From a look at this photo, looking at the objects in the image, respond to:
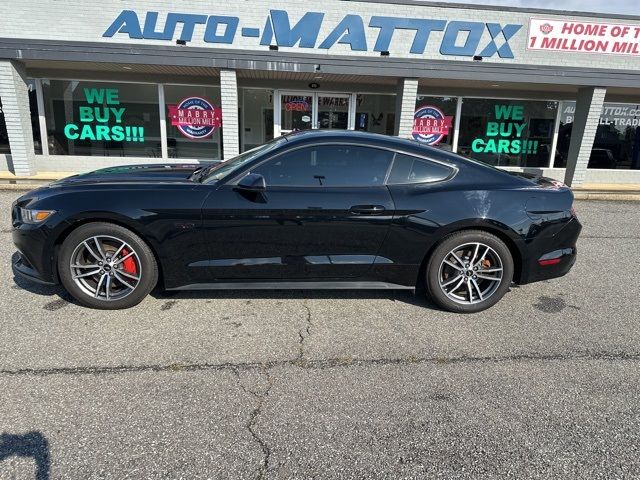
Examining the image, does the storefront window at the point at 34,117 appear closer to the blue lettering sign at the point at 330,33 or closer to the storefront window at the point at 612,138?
the blue lettering sign at the point at 330,33

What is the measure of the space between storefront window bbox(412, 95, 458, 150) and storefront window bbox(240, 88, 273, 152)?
416cm

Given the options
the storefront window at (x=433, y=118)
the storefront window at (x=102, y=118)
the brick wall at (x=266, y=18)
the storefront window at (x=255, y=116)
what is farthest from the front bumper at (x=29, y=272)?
the storefront window at (x=433, y=118)

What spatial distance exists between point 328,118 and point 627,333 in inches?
380

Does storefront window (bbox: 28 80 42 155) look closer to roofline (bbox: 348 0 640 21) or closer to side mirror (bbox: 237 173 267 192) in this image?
roofline (bbox: 348 0 640 21)

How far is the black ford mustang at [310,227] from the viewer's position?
11.2ft

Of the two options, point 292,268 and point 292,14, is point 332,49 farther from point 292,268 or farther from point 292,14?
point 292,268

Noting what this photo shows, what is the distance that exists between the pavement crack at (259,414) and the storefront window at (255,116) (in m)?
9.84

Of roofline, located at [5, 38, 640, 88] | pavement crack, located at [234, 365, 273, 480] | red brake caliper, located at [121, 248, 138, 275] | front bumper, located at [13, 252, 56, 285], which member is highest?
roofline, located at [5, 38, 640, 88]

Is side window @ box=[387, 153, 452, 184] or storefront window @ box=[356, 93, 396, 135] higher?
storefront window @ box=[356, 93, 396, 135]

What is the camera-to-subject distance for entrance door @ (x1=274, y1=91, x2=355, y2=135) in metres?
11.6

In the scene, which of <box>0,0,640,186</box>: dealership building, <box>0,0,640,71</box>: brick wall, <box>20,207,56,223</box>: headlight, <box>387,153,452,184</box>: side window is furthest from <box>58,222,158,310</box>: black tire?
<box>0,0,640,71</box>: brick wall

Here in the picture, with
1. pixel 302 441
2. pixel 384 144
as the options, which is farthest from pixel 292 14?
pixel 302 441

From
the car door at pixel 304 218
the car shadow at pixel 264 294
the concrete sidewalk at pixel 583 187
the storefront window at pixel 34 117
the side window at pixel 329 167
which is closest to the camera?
the car door at pixel 304 218

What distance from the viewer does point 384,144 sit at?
12.1 feet
